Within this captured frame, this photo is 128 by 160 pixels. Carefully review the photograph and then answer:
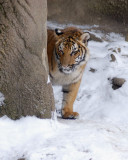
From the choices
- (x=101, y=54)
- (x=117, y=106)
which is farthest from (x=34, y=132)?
(x=101, y=54)

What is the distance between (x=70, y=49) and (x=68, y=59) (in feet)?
0.46

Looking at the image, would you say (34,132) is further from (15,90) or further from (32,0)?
(32,0)

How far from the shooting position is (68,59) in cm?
385

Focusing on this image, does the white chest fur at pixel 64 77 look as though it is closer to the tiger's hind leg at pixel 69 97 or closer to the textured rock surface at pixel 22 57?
the tiger's hind leg at pixel 69 97

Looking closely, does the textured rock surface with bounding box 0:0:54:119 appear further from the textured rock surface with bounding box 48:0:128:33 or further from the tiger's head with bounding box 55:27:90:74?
the textured rock surface with bounding box 48:0:128:33

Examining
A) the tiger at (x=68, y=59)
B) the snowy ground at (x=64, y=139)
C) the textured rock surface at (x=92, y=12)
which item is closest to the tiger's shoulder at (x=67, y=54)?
the tiger at (x=68, y=59)

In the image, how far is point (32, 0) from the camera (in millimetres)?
2814

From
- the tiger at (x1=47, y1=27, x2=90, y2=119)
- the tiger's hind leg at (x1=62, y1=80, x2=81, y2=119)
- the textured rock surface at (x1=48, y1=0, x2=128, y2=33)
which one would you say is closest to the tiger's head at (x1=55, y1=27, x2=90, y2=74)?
the tiger at (x1=47, y1=27, x2=90, y2=119)

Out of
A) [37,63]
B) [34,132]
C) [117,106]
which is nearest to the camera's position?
[34,132]

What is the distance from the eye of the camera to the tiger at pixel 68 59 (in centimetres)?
388

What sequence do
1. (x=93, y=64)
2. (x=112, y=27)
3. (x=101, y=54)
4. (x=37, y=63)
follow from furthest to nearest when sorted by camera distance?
(x=112, y=27)
(x=101, y=54)
(x=93, y=64)
(x=37, y=63)

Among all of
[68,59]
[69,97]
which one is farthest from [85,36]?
[69,97]

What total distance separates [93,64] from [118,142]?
281cm

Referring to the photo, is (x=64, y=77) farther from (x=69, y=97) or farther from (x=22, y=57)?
(x=22, y=57)
